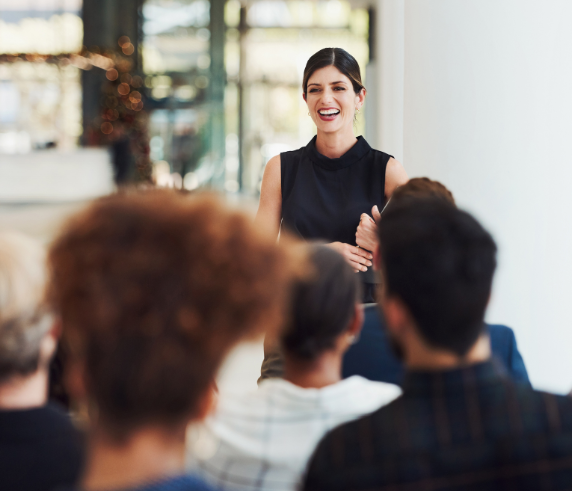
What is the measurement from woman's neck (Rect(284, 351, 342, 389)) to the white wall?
132 centimetres

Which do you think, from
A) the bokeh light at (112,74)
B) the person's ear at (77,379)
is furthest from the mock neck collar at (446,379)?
the bokeh light at (112,74)

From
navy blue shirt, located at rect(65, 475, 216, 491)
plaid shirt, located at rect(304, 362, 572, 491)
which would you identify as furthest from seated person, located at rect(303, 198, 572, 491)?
navy blue shirt, located at rect(65, 475, 216, 491)

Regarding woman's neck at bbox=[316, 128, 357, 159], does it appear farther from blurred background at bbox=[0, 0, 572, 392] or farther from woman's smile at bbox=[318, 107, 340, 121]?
blurred background at bbox=[0, 0, 572, 392]

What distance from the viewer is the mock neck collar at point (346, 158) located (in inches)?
97.3

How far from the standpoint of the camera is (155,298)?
2.27ft

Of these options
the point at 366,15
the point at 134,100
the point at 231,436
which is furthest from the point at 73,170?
the point at 231,436

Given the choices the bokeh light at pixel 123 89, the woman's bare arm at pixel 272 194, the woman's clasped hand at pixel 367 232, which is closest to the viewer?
the woman's clasped hand at pixel 367 232

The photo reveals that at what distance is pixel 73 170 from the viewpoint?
28.5ft

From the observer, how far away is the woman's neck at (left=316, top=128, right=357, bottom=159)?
247 centimetres

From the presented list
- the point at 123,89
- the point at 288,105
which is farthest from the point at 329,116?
the point at 288,105

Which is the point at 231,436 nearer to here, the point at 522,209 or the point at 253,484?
the point at 253,484

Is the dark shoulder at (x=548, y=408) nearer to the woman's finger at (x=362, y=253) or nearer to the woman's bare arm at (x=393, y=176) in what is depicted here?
the woman's finger at (x=362, y=253)

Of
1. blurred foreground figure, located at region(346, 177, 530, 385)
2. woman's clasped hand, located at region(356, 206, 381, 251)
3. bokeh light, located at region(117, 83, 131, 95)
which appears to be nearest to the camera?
blurred foreground figure, located at region(346, 177, 530, 385)

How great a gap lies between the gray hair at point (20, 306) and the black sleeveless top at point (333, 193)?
137cm
